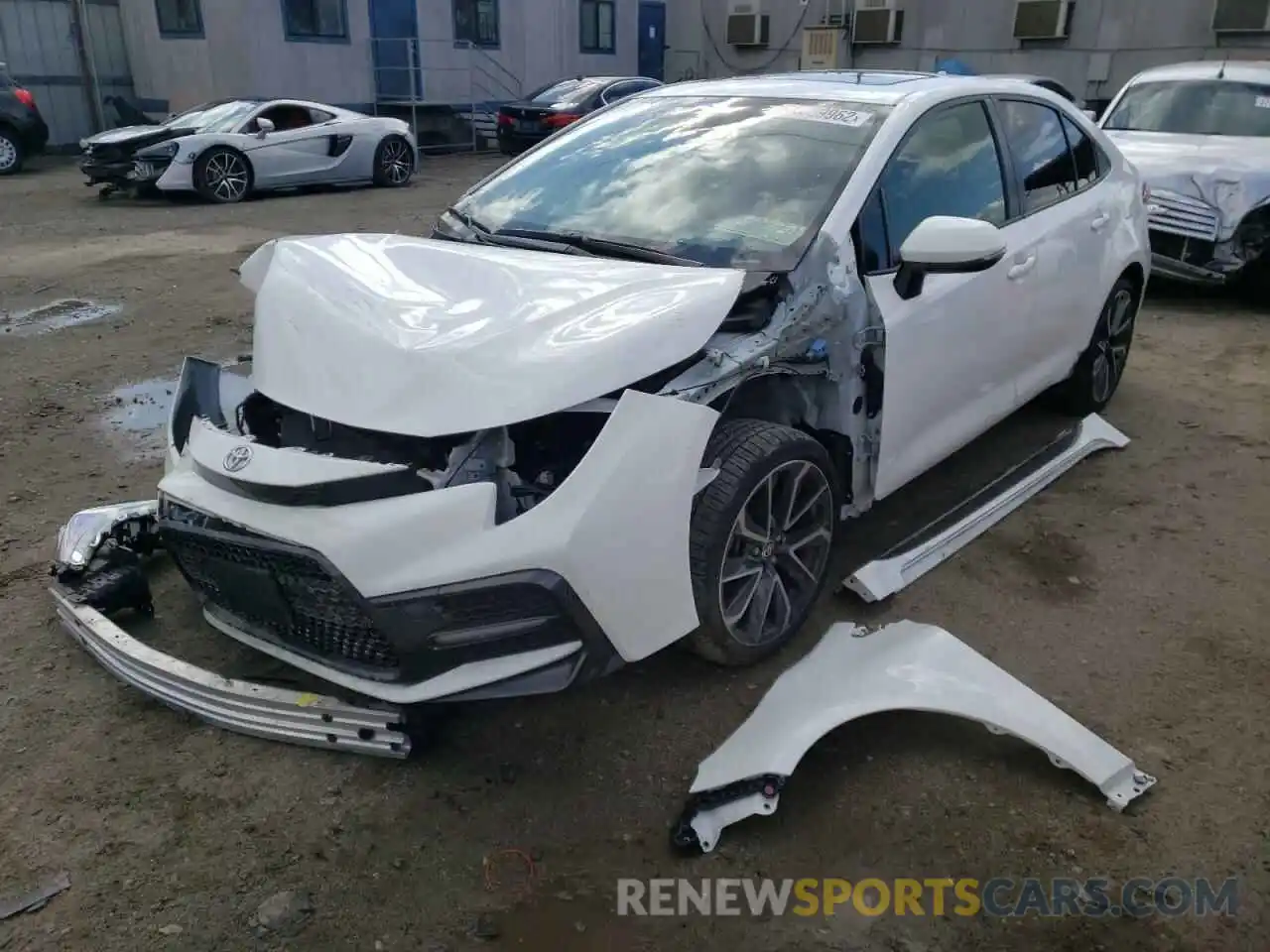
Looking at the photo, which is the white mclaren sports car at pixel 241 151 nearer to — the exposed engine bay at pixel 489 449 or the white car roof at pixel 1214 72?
the white car roof at pixel 1214 72

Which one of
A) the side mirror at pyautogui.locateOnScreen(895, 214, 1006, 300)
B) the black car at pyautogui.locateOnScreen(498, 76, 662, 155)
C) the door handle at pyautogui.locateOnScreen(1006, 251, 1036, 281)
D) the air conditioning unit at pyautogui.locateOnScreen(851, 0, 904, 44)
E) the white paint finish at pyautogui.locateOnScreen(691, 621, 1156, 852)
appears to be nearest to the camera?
the white paint finish at pyautogui.locateOnScreen(691, 621, 1156, 852)

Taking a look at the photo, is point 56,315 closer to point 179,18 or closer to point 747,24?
Result: point 179,18

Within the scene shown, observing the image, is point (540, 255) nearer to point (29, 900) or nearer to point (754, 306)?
point (754, 306)

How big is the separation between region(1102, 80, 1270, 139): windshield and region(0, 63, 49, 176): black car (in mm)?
14062

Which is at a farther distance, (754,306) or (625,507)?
(754,306)

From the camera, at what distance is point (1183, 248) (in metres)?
7.44

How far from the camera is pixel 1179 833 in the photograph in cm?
252

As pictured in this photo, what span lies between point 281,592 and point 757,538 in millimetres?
1312

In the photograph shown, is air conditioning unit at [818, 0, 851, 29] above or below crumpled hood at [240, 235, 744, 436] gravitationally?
above

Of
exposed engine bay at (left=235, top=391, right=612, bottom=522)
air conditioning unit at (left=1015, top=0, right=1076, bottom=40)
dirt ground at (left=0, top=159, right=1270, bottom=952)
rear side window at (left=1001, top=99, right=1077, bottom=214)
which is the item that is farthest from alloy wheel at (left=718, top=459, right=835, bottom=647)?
air conditioning unit at (left=1015, top=0, right=1076, bottom=40)

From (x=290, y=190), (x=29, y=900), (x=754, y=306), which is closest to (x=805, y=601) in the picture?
(x=754, y=306)

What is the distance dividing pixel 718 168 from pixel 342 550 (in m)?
1.92

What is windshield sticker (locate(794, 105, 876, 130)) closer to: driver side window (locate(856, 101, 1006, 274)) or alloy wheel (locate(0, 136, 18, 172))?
driver side window (locate(856, 101, 1006, 274))

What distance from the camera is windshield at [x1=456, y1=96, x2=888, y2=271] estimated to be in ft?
10.6
